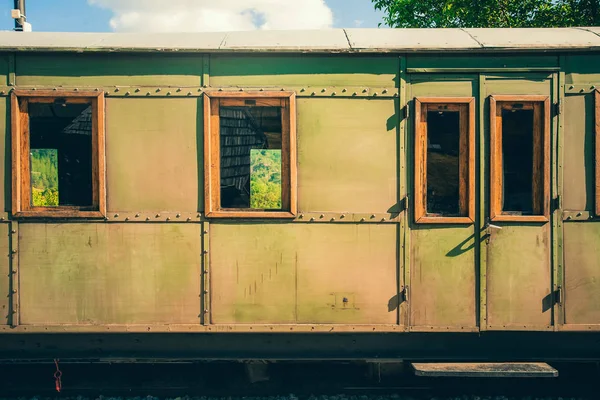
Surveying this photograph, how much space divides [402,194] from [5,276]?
359 centimetres

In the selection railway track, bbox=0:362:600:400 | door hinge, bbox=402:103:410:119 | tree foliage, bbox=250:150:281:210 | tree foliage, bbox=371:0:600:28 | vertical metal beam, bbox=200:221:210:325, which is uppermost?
tree foliage, bbox=371:0:600:28

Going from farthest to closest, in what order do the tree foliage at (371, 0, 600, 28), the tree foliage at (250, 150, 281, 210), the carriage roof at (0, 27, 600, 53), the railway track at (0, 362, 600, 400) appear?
the tree foliage at (371, 0, 600, 28) < the railway track at (0, 362, 600, 400) < the tree foliage at (250, 150, 281, 210) < the carriage roof at (0, 27, 600, 53)

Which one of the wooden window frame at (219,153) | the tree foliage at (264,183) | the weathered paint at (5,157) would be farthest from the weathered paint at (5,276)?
the tree foliage at (264,183)

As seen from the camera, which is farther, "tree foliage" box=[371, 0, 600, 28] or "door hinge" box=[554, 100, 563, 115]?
"tree foliage" box=[371, 0, 600, 28]

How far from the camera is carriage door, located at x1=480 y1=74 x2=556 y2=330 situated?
4.27m

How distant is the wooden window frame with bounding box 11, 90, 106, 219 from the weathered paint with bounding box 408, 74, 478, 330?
2.75 meters

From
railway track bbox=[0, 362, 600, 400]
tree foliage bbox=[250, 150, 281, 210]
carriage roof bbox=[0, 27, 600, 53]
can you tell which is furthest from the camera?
railway track bbox=[0, 362, 600, 400]

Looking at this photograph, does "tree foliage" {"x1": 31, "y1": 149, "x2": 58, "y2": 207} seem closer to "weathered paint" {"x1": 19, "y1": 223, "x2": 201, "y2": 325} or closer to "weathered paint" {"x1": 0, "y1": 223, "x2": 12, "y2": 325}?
"weathered paint" {"x1": 19, "y1": 223, "x2": 201, "y2": 325}

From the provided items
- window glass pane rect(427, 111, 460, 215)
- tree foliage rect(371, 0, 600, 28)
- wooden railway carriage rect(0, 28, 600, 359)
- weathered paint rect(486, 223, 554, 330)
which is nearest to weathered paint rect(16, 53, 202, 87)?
wooden railway carriage rect(0, 28, 600, 359)

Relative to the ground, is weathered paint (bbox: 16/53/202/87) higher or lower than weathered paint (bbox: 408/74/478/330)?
higher

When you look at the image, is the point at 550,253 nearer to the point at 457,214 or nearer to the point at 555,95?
the point at 457,214

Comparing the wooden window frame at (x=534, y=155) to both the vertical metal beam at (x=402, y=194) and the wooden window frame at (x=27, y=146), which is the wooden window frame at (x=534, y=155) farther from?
the wooden window frame at (x=27, y=146)

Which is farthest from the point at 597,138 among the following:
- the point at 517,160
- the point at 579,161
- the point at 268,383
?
the point at 268,383

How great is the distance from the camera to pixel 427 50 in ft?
13.9
